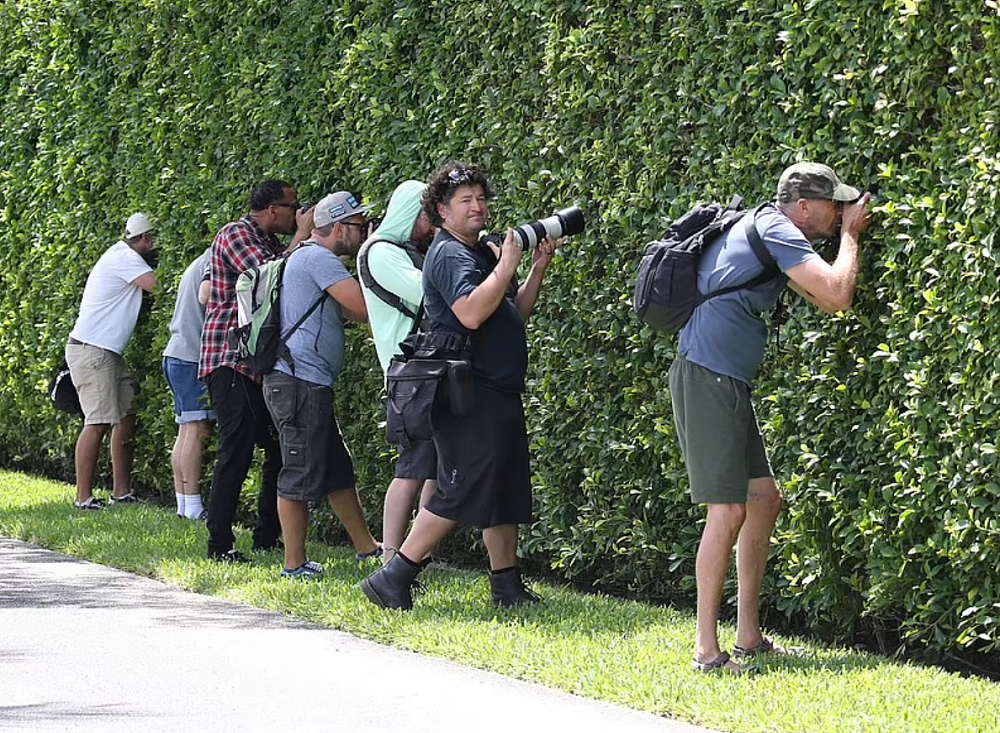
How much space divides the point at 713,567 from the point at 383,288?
2.59m

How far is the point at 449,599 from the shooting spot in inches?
312

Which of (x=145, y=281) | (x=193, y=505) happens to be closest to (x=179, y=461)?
(x=193, y=505)

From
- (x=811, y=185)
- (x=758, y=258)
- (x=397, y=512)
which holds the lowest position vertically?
(x=397, y=512)

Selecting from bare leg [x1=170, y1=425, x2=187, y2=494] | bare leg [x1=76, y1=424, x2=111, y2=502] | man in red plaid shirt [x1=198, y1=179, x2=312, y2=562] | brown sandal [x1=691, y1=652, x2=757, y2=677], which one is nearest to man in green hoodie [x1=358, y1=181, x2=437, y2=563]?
man in red plaid shirt [x1=198, y1=179, x2=312, y2=562]

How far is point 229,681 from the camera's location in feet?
21.2

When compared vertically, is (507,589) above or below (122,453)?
below

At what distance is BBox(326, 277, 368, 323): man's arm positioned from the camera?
873 cm

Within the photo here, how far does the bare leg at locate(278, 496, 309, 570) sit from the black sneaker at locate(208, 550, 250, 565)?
622 mm

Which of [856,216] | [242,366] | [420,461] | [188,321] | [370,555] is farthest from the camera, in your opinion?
[188,321]

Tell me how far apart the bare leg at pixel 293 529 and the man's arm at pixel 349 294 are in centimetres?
109

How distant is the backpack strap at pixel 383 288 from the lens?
8.16m

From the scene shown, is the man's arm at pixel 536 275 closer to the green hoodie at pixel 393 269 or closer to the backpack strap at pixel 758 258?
the green hoodie at pixel 393 269

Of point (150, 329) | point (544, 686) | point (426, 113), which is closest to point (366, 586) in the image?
point (544, 686)

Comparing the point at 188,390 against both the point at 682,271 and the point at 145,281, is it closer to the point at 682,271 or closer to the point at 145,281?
the point at 145,281
